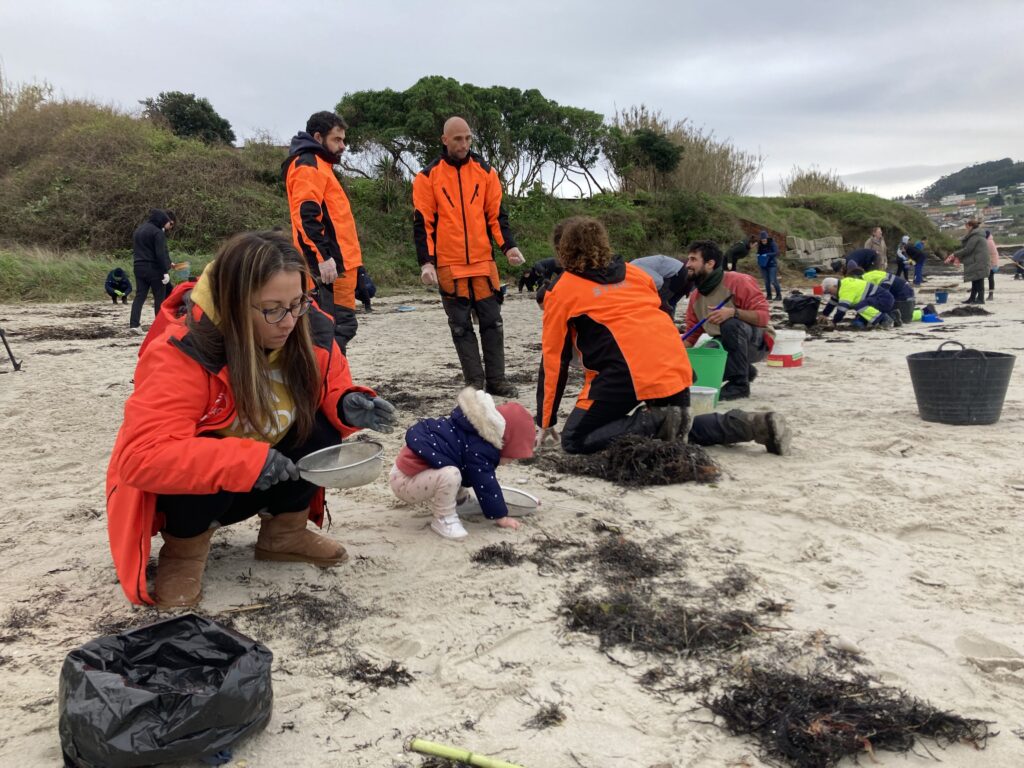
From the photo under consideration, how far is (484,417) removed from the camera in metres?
3.04

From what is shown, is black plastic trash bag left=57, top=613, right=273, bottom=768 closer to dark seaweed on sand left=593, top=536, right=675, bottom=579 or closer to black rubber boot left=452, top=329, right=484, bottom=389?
dark seaweed on sand left=593, top=536, right=675, bottom=579

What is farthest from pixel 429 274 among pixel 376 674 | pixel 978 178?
pixel 978 178

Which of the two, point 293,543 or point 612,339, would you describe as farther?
point 612,339

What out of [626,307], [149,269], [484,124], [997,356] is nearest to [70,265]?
[149,269]

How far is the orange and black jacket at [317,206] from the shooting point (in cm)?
464

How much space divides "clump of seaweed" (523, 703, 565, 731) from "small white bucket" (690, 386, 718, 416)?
10.4ft

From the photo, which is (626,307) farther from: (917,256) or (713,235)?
(713,235)

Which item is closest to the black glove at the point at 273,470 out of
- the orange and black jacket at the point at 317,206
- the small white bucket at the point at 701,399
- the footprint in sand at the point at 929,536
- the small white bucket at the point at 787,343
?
the footprint in sand at the point at 929,536

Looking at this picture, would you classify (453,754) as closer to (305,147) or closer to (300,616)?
(300,616)

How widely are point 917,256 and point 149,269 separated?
51.2ft

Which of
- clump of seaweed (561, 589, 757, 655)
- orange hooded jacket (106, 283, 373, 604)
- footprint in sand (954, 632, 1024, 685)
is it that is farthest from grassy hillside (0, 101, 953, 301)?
footprint in sand (954, 632, 1024, 685)

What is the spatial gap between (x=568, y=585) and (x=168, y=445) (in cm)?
140

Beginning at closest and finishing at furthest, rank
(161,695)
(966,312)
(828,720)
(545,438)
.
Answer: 1. (161,695)
2. (828,720)
3. (545,438)
4. (966,312)

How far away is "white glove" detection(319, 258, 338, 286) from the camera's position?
4.61m
